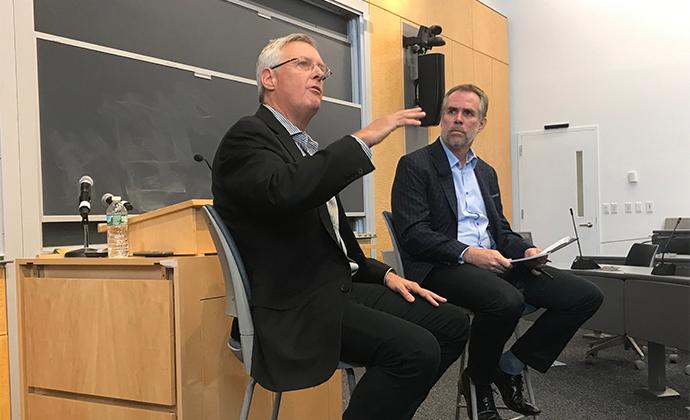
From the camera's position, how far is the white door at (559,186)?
7.63 m

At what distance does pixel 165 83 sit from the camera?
12.1 feet

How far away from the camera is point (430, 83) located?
6.04 metres

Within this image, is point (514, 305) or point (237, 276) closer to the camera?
point (237, 276)

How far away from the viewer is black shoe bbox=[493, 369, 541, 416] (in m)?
2.20

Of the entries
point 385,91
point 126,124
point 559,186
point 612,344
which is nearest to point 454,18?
point 385,91

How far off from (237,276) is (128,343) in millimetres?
717

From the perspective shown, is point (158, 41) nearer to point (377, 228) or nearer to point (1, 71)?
point (1, 71)

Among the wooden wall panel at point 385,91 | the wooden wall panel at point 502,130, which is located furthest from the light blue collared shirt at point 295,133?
the wooden wall panel at point 502,130

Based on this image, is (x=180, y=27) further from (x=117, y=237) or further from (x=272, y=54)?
(x=272, y=54)

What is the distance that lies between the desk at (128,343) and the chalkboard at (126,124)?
786 mm

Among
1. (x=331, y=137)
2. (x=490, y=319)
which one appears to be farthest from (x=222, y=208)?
(x=331, y=137)

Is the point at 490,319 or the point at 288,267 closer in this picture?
the point at 288,267

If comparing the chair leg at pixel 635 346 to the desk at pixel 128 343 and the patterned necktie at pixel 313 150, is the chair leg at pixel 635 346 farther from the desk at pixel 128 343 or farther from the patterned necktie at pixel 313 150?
the patterned necktie at pixel 313 150

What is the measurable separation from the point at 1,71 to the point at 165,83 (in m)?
1.03
